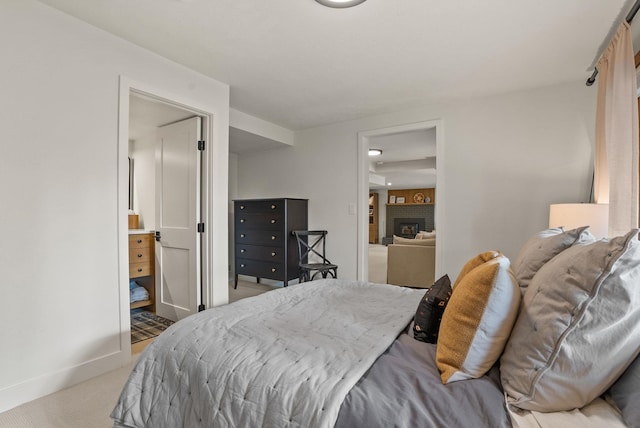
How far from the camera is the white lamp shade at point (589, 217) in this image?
2205 mm

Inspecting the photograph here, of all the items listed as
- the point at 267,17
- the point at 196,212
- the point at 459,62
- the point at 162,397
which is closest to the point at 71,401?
the point at 162,397

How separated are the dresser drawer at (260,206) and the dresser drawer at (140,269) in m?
1.48

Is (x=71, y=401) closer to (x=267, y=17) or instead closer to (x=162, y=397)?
(x=162, y=397)

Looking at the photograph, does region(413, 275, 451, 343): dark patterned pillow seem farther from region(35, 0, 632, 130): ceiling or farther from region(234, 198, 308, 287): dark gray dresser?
region(234, 198, 308, 287): dark gray dresser

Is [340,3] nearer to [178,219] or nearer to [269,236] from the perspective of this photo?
[178,219]

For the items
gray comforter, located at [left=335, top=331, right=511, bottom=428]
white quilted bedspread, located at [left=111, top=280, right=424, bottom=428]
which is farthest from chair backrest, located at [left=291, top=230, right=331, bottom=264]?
gray comforter, located at [left=335, top=331, right=511, bottom=428]

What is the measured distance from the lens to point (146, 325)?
318 cm

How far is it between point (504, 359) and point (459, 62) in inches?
92.6

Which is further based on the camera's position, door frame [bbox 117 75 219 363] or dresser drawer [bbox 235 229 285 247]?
dresser drawer [bbox 235 229 285 247]

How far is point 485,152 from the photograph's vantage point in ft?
10.9

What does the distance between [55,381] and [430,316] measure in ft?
7.47

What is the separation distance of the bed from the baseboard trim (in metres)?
1.01

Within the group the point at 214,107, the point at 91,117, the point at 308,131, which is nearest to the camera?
the point at 91,117

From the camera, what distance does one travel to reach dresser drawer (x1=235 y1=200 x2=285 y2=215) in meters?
4.18
